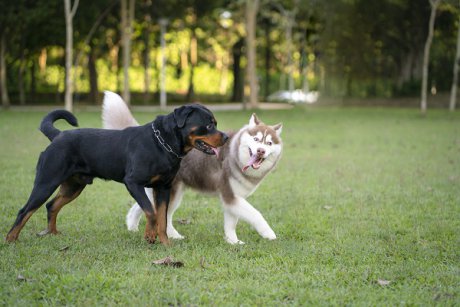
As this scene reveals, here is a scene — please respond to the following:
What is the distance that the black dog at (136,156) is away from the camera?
6051 millimetres

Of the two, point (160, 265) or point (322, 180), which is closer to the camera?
point (160, 265)

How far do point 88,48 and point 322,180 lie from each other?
3517cm

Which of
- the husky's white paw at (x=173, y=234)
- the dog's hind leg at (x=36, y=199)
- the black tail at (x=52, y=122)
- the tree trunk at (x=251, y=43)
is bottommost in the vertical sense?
the husky's white paw at (x=173, y=234)

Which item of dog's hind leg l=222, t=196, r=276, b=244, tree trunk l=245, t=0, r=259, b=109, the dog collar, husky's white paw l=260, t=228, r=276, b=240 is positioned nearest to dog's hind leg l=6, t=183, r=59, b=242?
the dog collar

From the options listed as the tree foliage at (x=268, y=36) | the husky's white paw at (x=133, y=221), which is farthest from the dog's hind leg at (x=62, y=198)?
the tree foliage at (x=268, y=36)

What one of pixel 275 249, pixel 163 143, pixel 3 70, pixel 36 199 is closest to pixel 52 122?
pixel 36 199

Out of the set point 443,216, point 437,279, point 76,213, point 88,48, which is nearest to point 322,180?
point 443,216

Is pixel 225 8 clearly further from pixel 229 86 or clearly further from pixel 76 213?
pixel 76 213

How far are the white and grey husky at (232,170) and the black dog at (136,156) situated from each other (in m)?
0.58

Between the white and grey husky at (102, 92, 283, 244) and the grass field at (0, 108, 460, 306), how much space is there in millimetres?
289

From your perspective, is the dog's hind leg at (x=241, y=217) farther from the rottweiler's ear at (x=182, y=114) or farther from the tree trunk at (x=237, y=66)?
the tree trunk at (x=237, y=66)

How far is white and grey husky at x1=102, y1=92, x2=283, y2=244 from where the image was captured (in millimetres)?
6605

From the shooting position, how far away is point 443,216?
316 inches

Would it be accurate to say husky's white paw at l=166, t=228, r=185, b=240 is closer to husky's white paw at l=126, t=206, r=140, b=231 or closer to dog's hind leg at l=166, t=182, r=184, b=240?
dog's hind leg at l=166, t=182, r=184, b=240
